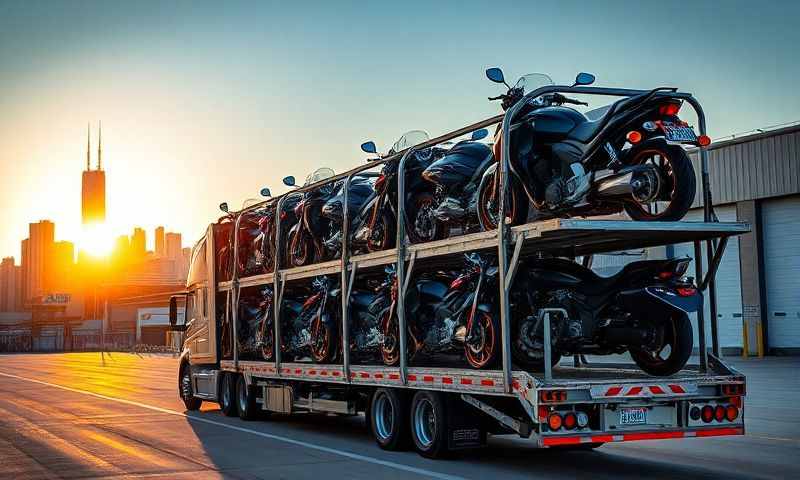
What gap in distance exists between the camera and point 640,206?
9.64 meters

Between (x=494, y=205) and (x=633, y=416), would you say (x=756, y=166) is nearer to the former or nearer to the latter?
(x=494, y=205)

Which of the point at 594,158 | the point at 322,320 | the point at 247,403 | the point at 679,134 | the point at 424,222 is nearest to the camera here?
the point at 679,134

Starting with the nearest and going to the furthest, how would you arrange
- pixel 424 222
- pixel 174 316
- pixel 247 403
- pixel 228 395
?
pixel 424 222 → pixel 247 403 → pixel 228 395 → pixel 174 316

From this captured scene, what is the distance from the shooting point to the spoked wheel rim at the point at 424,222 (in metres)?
11.9

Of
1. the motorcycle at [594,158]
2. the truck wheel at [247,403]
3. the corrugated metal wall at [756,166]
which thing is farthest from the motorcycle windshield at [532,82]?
the corrugated metal wall at [756,166]

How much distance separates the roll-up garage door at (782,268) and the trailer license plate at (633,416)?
2623 centimetres

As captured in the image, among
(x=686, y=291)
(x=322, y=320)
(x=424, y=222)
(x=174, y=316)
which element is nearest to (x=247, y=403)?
(x=322, y=320)

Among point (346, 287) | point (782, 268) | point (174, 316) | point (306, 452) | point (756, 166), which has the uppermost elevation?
point (756, 166)

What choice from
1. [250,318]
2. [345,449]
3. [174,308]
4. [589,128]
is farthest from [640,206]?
[174,308]

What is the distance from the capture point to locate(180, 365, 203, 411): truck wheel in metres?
19.5

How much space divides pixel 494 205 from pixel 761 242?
87.8 feet

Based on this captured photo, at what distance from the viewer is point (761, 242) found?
34750mm

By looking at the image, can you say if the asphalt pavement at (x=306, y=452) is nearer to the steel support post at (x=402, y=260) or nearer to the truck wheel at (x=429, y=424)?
the truck wheel at (x=429, y=424)

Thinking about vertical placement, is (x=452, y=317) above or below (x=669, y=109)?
below
